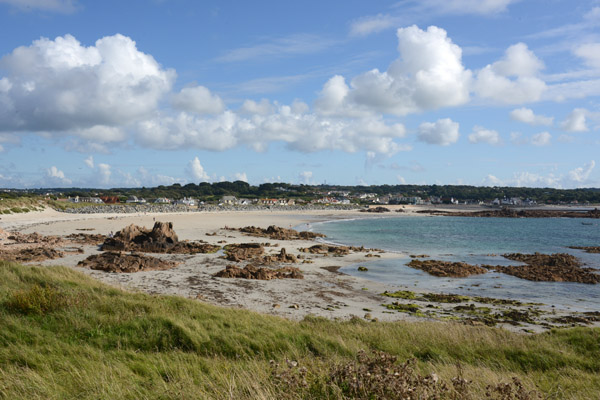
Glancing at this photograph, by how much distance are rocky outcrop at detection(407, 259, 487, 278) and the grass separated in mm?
14256

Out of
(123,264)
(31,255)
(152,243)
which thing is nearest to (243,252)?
(152,243)

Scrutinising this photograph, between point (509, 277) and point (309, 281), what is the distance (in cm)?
1384

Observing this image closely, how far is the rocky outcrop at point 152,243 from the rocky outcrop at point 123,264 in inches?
208

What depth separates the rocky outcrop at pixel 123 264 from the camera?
2133 centimetres

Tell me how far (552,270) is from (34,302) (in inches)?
1175

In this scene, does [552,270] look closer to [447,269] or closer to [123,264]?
[447,269]

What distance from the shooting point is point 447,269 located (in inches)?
1005

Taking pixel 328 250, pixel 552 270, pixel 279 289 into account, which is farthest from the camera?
pixel 328 250

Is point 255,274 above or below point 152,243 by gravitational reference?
below

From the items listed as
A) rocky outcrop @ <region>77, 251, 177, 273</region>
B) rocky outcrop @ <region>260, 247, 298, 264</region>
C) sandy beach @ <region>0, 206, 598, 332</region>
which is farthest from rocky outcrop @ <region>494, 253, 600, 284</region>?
rocky outcrop @ <region>77, 251, 177, 273</region>

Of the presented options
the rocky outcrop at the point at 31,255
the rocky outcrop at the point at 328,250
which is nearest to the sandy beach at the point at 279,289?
the rocky outcrop at the point at 31,255

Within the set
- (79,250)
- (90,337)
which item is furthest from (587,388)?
(79,250)

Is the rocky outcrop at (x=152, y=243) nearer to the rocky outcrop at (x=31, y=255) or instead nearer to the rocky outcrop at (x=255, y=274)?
the rocky outcrop at (x=31, y=255)

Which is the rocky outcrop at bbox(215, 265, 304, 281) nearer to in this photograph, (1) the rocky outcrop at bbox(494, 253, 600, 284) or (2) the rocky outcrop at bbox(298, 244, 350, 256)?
(2) the rocky outcrop at bbox(298, 244, 350, 256)
